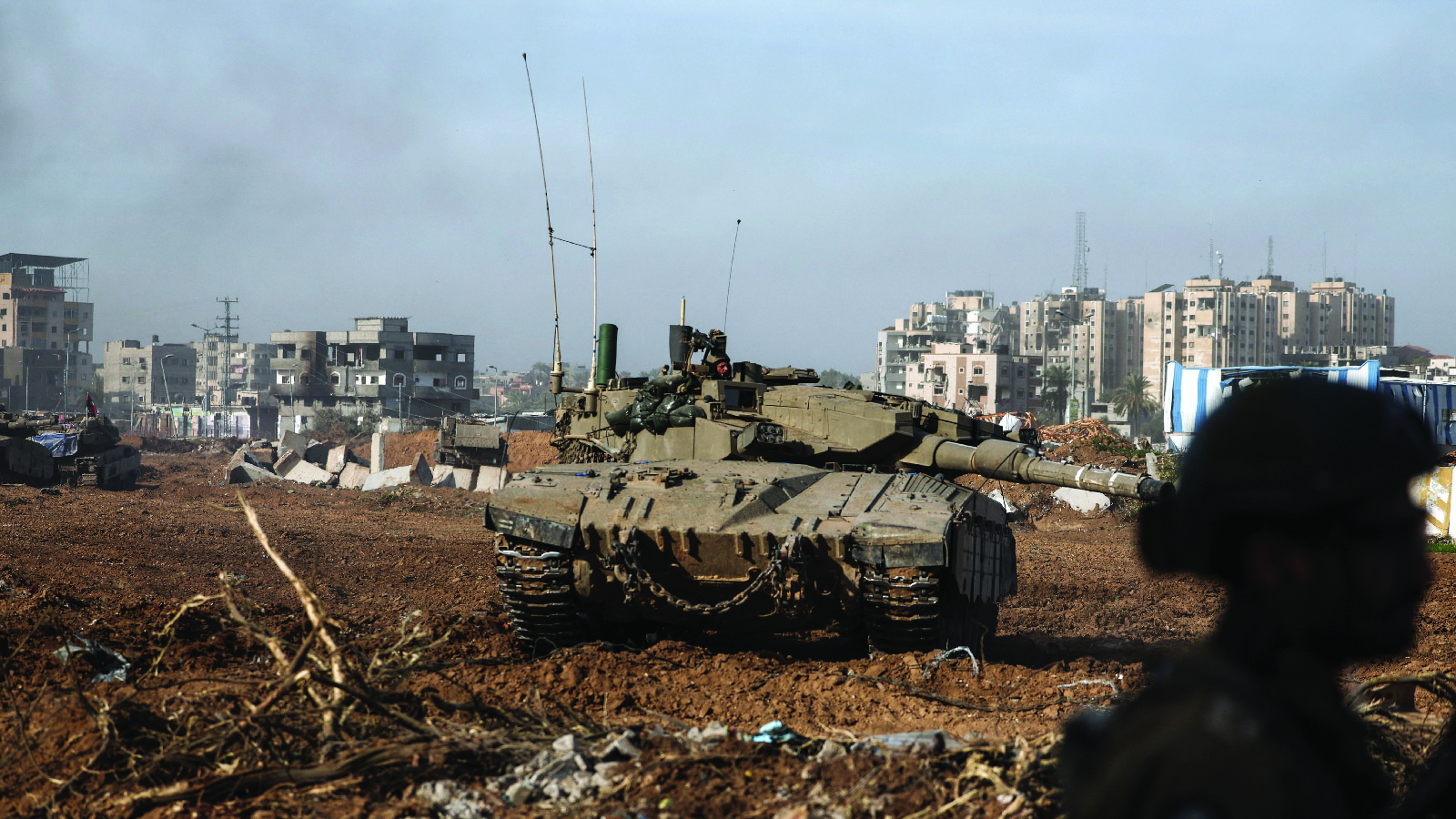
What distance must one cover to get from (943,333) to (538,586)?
311 feet

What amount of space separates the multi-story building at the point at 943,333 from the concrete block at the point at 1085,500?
191ft

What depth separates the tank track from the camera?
7301 millimetres

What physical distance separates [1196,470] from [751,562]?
6268 mm

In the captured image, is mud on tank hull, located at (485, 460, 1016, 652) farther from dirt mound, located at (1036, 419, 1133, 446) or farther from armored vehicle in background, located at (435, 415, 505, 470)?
dirt mound, located at (1036, 419, 1133, 446)

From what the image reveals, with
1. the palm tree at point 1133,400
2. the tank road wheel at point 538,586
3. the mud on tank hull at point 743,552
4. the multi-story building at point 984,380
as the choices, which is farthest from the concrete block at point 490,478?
the palm tree at point 1133,400

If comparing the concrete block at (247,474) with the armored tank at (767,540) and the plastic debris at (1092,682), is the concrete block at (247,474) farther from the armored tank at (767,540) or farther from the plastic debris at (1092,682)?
the plastic debris at (1092,682)

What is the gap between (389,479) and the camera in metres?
30.2

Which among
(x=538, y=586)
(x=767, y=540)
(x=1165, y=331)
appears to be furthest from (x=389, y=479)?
(x=1165, y=331)

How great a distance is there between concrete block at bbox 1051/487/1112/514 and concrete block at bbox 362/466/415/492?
648 inches

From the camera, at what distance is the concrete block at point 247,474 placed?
3048cm

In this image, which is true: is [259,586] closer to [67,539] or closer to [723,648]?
[67,539]

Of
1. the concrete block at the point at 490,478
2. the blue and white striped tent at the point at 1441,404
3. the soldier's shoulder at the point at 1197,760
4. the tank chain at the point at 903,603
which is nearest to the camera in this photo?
the soldier's shoulder at the point at 1197,760

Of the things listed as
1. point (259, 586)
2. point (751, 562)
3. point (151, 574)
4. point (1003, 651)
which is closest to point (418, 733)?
point (751, 562)

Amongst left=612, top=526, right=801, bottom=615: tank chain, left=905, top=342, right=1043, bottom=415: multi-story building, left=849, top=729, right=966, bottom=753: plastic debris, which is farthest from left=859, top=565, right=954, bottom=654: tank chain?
left=905, top=342, right=1043, bottom=415: multi-story building
